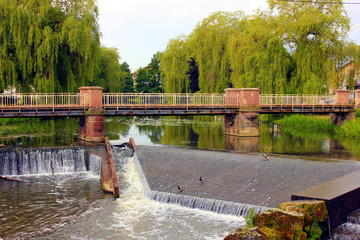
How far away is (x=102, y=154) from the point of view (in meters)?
20.0

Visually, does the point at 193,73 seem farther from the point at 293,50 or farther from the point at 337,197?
the point at 337,197

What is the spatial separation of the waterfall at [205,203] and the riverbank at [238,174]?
38cm

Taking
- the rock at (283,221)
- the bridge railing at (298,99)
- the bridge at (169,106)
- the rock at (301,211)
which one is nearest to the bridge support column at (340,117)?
the bridge at (169,106)

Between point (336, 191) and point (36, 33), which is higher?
point (36, 33)

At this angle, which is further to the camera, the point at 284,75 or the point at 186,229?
the point at 284,75

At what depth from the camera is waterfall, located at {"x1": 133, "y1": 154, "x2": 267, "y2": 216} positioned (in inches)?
482

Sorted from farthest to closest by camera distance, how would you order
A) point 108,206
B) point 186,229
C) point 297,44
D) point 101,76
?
point 101,76, point 297,44, point 108,206, point 186,229

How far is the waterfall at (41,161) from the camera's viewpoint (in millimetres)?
18531

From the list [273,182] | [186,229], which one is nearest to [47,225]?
[186,229]

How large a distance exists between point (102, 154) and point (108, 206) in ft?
22.1

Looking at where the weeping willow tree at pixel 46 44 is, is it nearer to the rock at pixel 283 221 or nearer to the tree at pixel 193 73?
the rock at pixel 283 221

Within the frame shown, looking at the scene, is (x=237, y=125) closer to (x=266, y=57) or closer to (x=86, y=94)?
(x=266, y=57)

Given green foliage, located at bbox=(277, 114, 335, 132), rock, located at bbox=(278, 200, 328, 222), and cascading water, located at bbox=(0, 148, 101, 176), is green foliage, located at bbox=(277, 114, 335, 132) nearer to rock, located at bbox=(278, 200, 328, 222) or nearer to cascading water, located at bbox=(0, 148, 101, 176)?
cascading water, located at bbox=(0, 148, 101, 176)

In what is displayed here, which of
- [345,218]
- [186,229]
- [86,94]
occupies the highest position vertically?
[86,94]
